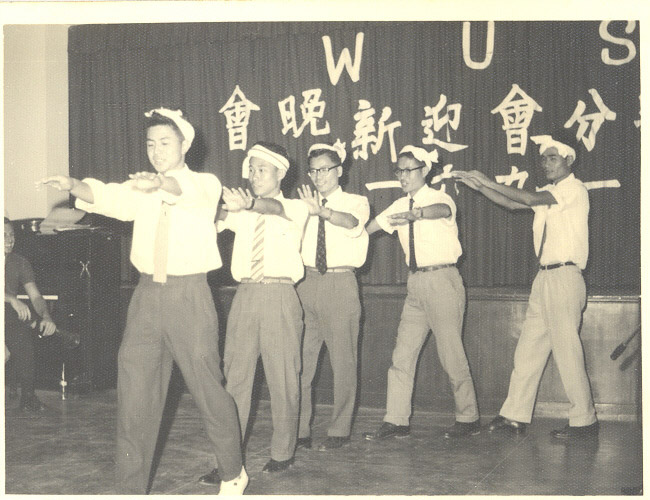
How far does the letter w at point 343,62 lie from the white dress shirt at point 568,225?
181 centimetres

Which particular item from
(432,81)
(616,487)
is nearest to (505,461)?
(616,487)

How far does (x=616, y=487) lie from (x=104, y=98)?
4.78 m

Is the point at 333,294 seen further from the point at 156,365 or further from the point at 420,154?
the point at 156,365

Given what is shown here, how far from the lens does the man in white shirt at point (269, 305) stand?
12.8ft

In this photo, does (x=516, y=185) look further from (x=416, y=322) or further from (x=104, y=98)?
(x=104, y=98)

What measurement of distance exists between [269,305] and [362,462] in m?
0.98

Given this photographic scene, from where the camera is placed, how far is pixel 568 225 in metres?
4.78

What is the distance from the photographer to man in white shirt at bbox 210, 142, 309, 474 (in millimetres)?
3898

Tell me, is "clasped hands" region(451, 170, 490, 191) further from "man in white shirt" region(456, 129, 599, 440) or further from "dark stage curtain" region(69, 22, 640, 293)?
"dark stage curtain" region(69, 22, 640, 293)

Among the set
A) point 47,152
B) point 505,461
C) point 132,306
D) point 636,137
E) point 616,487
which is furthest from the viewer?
point 47,152

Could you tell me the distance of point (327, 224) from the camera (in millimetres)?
4664

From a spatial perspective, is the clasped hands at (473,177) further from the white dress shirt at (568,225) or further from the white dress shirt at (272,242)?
the white dress shirt at (272,242)

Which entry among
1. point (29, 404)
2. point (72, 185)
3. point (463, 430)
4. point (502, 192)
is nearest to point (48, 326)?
point (29, 404)

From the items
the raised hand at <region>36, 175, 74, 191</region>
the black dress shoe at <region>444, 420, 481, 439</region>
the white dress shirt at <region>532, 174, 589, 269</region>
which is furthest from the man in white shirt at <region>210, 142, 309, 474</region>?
the white dress shirt at <region>532, 174, 589, 269</region>
